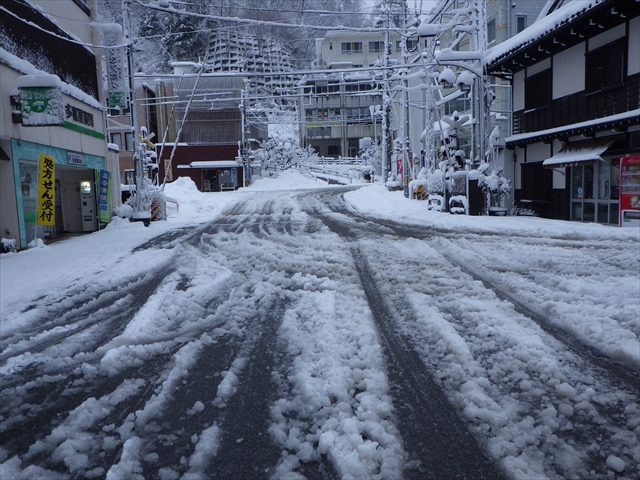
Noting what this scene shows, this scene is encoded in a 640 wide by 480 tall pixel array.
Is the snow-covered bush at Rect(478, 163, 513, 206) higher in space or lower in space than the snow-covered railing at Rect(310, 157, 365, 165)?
lower

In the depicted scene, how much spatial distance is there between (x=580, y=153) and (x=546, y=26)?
176 inches

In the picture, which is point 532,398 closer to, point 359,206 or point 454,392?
point 454,392

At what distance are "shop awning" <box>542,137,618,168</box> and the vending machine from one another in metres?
1.86

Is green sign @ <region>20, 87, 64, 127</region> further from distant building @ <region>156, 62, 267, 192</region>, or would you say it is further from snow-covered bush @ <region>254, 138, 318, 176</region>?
snow-covered bush @ <region>254, 138, 318, 176</region>

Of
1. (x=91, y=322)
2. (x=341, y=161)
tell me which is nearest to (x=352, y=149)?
(x=341, y=161)

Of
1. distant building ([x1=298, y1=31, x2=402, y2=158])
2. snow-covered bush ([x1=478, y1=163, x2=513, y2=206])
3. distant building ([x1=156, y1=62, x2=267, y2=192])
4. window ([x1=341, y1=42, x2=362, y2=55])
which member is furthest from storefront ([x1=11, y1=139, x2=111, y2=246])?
window ([x1=341, y1=42, x2=362, y2=55])

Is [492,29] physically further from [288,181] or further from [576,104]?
[288,181]

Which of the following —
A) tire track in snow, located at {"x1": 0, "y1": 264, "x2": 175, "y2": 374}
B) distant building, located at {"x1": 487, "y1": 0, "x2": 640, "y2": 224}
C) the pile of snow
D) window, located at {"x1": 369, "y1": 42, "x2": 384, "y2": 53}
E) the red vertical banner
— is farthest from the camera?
window, located at {"x1": 369, "y1": 42, "x2": 384, "y2": 53}

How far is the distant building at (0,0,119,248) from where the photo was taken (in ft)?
37.8

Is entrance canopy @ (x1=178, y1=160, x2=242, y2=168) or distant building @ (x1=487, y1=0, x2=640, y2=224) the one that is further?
entrance canopy @ (x1=178, y1=160, x2=242, y2=168)

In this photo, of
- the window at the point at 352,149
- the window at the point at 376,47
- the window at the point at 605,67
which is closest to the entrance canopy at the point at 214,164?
the window at the point at 352,149

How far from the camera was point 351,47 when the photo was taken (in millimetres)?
65000

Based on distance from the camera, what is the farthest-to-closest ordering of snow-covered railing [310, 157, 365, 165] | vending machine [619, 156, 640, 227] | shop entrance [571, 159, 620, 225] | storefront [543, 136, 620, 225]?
1. snow-covered railing [310, 157, 365, 165]
2. shop entrance [571, 159, 620, 225]
3. storefront [543, 136, 620, 225]
4. vending machine [619, 156, 640, 227]

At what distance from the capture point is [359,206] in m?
22.6
